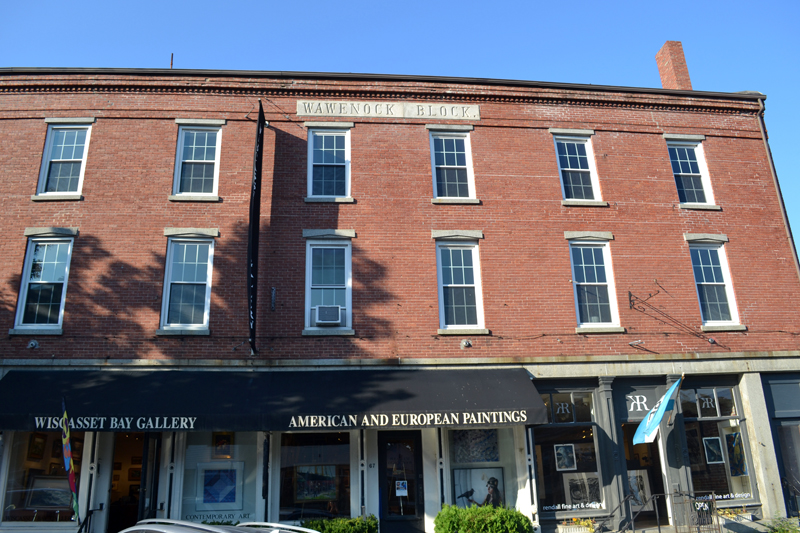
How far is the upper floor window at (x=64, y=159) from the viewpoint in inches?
544

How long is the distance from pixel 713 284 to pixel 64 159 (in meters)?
16.4

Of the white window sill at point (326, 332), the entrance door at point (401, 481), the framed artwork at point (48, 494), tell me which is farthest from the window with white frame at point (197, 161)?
the entrance door at point (401, 481)

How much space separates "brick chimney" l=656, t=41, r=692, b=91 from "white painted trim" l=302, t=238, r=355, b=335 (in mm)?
11249

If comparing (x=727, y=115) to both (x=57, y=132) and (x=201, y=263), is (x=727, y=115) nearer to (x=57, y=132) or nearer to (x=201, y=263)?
(x=201, y=263)

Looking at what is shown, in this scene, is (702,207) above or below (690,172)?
below

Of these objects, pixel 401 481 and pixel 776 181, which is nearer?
pixel 401 481

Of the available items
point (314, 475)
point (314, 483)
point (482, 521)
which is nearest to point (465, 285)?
point (482, 521)

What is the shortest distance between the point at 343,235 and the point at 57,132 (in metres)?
7.62

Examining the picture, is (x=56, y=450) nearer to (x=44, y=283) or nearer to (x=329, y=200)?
(x=44, y=283)

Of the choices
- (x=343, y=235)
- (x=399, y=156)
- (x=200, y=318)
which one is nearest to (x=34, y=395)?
(x=200, y=318)

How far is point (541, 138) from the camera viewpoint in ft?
49.8

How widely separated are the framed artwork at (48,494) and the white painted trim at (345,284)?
231 inches

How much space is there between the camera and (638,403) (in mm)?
13492

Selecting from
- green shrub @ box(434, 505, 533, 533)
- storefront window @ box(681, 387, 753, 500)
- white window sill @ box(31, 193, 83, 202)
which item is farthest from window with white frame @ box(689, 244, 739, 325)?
A: white window sill @ box(31, 193, 83, 202)
